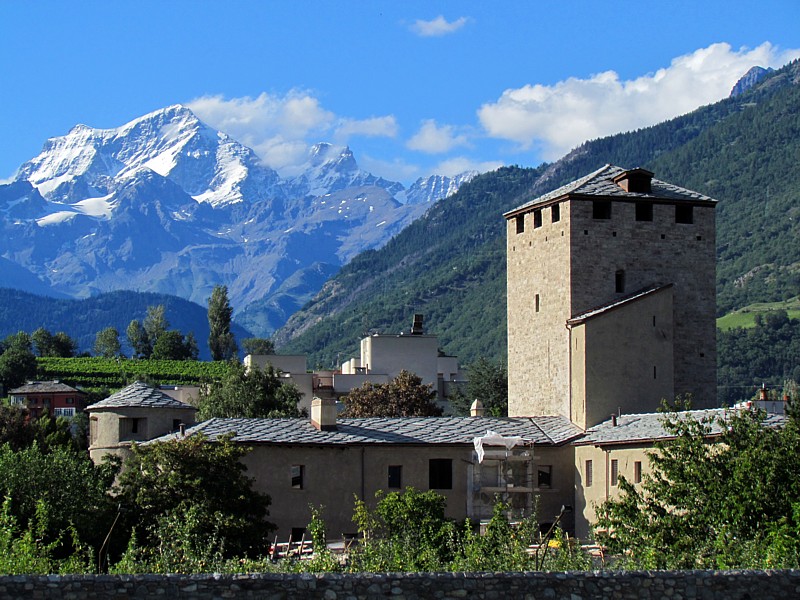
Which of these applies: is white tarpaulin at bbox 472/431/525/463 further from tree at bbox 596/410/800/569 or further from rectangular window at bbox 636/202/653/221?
tree at bbox 596/410/800/569

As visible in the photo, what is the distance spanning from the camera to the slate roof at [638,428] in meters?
46.8

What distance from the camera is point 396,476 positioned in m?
54.7

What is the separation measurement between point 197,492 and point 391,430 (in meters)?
13.8

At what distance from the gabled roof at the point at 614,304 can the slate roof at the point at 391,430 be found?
4.26 metres

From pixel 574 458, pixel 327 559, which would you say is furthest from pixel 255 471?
pixel 327 559

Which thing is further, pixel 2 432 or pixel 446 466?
pixel 2 432

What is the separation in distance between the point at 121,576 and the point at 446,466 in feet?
110

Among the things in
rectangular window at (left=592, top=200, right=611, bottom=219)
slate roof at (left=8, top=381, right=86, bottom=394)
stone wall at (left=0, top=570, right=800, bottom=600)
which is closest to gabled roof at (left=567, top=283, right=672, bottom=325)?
rectangular window at (left=592, top=200, right=611, bottom=219)

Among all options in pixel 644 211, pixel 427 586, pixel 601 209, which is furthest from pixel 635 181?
pixel 427 586

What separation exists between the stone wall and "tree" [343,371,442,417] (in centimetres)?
6490

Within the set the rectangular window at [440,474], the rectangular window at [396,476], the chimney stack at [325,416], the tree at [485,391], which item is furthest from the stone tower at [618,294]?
the tree at [485,391]

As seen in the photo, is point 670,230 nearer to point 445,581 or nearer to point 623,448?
point 623,448

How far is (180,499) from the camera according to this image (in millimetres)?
43688

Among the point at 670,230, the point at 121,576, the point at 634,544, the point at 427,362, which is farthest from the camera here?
the point at 427,362
